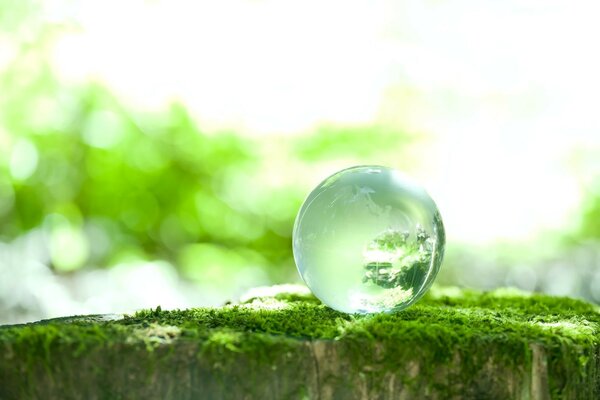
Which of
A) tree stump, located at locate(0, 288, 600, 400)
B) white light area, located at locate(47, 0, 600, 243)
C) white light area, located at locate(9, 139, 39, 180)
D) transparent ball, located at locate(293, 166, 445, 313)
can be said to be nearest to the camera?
tree stump, located at locate(0, 288, 600, 400)

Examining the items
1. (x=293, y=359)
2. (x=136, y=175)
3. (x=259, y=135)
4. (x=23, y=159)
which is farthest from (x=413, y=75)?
(x=293, y=359)

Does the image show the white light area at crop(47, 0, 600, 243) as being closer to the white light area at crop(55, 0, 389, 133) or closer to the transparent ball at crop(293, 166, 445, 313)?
the white light area at crop(55, 0, 389, 133)

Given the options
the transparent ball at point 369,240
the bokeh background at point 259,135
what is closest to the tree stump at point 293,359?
the transparent ball at point 369,240

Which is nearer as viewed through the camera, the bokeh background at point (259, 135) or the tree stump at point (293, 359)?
the tree stump at point (293, 359)

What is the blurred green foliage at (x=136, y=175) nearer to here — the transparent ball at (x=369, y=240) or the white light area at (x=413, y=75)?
the white light area at (x=413, y=75)

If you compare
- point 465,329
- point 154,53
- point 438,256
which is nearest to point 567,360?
point 465,329

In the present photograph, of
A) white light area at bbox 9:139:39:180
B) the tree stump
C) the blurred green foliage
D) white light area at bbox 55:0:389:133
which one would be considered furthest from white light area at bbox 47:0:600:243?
the tree stump

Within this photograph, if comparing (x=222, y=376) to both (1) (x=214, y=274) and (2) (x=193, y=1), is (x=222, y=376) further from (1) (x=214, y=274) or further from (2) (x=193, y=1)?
(2) (x=193, y=1)
